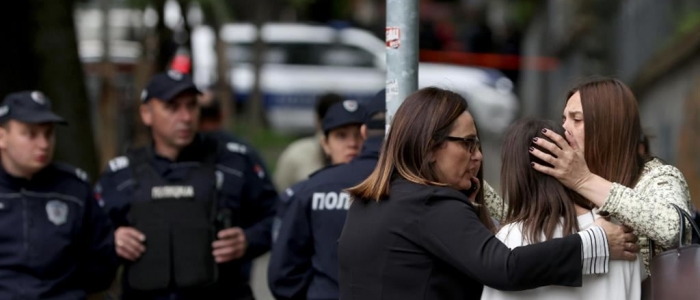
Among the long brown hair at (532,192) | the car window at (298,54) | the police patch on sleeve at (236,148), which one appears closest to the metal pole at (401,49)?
the long brown hair at (532,192)

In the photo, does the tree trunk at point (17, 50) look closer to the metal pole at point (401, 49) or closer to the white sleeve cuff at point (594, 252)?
the metal pole at point (401, 49)

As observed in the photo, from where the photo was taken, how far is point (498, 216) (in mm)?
4879

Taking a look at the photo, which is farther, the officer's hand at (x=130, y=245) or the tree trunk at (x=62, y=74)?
the tree trunk at (x=62, y=74)

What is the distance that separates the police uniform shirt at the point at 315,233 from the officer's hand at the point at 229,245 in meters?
0.36

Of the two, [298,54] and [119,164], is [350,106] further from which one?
[298,54]

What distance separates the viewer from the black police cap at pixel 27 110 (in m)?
6.20

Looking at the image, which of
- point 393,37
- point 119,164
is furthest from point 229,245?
point 393,37

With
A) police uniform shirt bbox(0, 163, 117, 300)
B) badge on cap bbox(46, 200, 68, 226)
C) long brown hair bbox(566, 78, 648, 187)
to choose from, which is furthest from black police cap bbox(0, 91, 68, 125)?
long brown hair bbox(566, 78, 648, 187)

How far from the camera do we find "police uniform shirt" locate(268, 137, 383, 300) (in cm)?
597

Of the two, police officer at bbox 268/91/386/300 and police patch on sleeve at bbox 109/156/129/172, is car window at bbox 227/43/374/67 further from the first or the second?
police officer at bbox 268/91/386/300

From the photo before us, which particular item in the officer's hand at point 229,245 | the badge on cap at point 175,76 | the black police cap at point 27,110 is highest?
the badge on cap at point 175,76

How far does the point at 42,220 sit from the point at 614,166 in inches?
117

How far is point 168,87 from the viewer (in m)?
6.73

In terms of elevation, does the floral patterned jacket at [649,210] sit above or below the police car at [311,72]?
above
